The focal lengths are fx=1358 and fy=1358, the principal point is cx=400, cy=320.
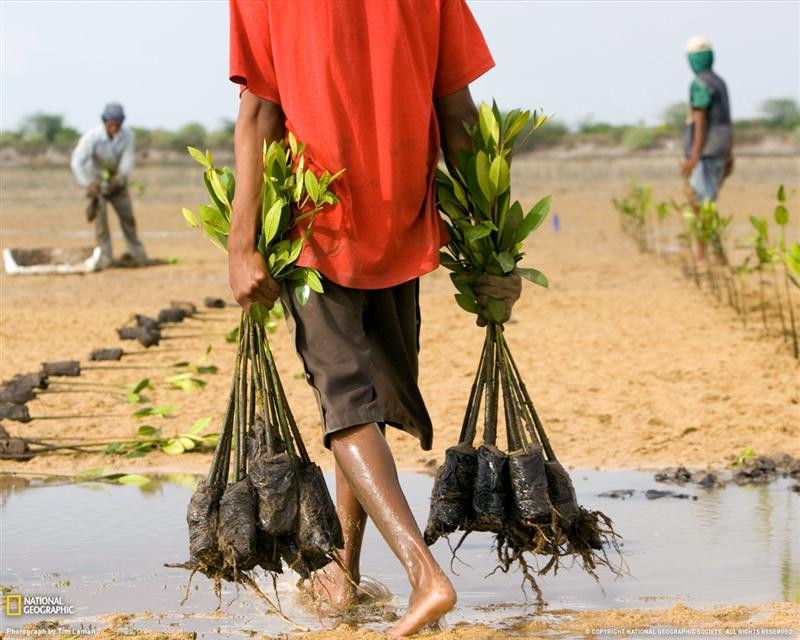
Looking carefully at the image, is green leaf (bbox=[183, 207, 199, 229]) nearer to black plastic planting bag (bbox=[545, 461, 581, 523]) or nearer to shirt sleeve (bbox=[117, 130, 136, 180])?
black plastic planting bag (bbox=[545, 461, 581, 523])

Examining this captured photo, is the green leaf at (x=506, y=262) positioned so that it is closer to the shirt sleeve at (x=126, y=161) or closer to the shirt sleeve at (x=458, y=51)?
the shirt sleeve at (x=458, y=51)

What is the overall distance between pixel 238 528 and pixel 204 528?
0.34ft

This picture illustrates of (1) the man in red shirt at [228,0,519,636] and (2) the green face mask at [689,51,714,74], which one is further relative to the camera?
(2) the green face mask at [689,51,714,74]

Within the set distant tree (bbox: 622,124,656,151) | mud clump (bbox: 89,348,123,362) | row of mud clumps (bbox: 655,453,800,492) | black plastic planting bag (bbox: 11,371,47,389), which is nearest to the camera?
row of mud clumps (bbox: 655,453,800,492)

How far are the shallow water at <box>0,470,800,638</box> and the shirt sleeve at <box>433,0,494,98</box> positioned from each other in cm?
149

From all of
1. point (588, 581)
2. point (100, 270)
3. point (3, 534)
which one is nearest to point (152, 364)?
point (3, 534)

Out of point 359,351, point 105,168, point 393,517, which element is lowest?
point 393,517

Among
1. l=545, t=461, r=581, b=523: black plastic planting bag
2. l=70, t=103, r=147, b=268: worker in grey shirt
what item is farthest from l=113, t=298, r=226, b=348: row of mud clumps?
l=545, t=461, r=581, b=523: black plastic planting bag

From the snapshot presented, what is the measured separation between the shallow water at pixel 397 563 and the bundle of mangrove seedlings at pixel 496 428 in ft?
0.78

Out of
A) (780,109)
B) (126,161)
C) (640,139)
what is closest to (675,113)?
(780,109)

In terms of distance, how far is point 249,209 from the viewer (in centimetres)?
362

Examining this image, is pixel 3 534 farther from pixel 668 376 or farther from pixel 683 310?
pixel 683 310

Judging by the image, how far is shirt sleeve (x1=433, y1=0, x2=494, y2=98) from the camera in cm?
373

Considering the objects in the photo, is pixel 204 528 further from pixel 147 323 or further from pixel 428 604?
pixel 147 323
